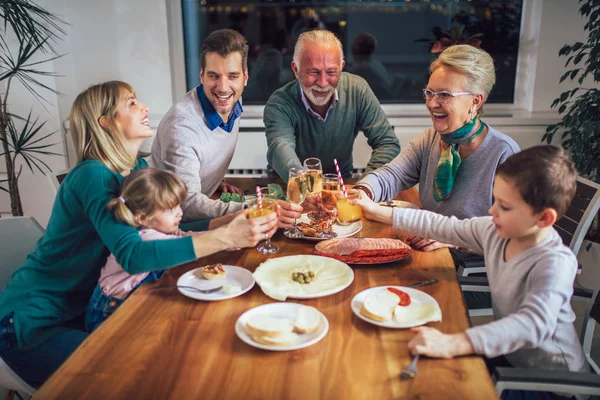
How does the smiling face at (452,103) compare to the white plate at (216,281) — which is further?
the smiling face at (452,103)

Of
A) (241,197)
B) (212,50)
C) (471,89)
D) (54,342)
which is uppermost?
(212,50)

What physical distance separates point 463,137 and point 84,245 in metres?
1.35

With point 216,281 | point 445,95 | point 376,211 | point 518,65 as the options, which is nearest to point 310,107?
point 445,95

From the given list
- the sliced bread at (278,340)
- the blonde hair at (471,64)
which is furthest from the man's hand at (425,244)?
the sliced bread at (278,340)

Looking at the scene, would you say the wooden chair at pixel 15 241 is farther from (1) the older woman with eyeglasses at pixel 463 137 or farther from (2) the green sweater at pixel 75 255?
(1) the older woman with eyeglasses at pixel 463 137

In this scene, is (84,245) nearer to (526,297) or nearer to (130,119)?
(130,119)

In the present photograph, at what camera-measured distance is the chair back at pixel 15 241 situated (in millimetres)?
1793

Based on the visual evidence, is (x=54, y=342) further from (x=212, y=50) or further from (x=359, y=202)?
(x=212, y=50)

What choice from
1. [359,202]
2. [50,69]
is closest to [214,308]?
[359,202]

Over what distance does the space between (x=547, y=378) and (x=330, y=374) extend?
18.1 inches

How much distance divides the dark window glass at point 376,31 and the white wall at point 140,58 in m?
0.21

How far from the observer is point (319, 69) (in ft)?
8.27

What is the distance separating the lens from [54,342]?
4.92 ft

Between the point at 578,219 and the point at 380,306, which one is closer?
the point at 380,306
